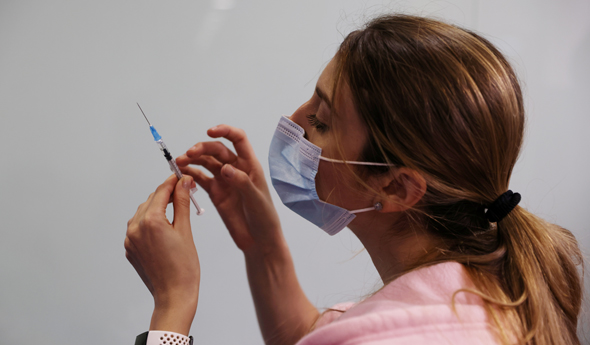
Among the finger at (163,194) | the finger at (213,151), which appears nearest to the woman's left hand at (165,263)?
the finger at (163,194)

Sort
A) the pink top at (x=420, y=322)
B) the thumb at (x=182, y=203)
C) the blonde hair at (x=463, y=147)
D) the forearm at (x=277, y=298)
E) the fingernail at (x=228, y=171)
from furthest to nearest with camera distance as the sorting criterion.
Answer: the forearm at (x=277, y=298), the fingernail at (x=228, y=171), the thumb at (x=182, y=203), the blonde hair at (x=463, y=147), the pink top at (x=420, y=322)

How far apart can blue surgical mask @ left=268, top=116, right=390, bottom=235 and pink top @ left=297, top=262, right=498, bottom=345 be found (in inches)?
8.3

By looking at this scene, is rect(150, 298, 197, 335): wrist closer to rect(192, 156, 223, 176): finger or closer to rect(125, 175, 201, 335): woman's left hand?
rect(125, 175, 201, 335): woman's left hand

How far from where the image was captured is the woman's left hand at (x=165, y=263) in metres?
0.72

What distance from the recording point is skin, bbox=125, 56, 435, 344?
2.40ft

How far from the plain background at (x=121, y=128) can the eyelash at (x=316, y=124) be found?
31 cm

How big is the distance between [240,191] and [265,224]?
0.34 ft

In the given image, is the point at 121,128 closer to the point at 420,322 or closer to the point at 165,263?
the point at 165,263

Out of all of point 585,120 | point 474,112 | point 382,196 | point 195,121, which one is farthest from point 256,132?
point 585,120

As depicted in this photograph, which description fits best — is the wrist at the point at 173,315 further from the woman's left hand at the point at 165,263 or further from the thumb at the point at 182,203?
the thumb at the point at 182,203

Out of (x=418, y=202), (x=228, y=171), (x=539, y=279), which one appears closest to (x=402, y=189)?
(x=418, y=202)

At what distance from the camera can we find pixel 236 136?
95cm

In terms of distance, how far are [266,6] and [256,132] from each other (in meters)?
0.32

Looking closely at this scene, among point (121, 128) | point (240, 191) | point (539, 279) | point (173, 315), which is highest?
point (121, 128)
